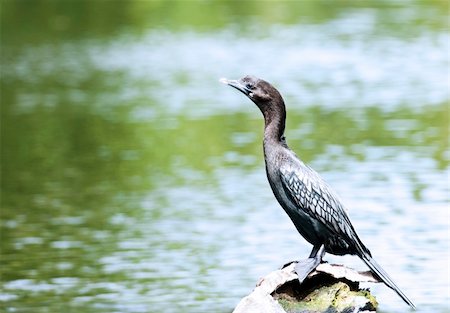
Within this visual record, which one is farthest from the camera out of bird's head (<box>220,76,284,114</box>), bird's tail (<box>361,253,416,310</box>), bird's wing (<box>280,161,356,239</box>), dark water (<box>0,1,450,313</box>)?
dark water (<box>0,1,450,313</box>)

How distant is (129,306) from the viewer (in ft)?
43.1

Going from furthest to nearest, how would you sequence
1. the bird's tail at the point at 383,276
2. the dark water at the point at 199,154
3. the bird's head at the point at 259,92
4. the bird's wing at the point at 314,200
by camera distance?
1. the dark water at the point at 199,154
2. the bird's head at the point at 259,92
3. the bird's wing at the point at 314,200
4. the bird's tail at the point at 383,276

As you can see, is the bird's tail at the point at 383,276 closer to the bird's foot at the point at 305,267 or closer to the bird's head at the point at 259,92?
the bird's foot at the point at 305,267

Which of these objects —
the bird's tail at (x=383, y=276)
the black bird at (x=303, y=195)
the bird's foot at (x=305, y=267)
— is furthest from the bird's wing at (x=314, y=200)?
the bird's foot at (x=305, y=267)

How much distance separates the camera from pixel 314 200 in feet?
29.1

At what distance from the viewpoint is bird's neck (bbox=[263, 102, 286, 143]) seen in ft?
29.6

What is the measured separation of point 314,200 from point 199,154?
13.7 metres

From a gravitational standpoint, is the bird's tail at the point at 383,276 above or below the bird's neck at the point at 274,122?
below

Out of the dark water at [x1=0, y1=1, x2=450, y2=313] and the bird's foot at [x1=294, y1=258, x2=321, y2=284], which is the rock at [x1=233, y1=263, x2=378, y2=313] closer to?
the bird's foot at [x1=294, y1=258, x2=321, y2=284]

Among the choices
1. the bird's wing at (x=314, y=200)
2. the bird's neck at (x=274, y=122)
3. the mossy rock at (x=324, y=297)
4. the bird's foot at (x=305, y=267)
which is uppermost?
the bird's neck at (x=274, y=122)

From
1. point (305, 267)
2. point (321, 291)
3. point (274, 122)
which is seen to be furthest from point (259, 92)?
point (321, 291)

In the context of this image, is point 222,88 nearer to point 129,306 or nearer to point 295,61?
point 295,61

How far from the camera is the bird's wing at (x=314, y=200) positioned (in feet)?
29.0

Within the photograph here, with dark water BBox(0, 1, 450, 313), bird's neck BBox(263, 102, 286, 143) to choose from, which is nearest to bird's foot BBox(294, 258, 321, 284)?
bird's neck BBox(263, 102, 286, 143)
